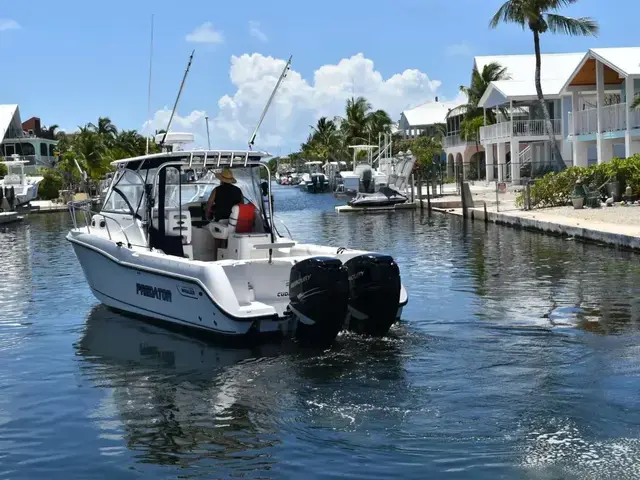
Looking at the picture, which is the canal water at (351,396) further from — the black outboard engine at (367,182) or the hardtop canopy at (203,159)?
the black outboard engine at (367,182)

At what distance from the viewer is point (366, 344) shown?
12.2 m

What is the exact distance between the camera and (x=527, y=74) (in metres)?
71.4

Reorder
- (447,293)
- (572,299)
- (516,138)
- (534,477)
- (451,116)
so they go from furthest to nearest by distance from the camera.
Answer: (451,116), (516,138), (447,293), (572,299), (534,477)

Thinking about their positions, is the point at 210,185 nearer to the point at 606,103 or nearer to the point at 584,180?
the point at 584,180

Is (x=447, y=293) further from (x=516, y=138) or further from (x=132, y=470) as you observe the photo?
(x=516, y=138)

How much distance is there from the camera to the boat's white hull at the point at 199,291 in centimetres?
1200

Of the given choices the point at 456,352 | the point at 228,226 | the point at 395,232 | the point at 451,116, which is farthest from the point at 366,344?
the point at 451,116

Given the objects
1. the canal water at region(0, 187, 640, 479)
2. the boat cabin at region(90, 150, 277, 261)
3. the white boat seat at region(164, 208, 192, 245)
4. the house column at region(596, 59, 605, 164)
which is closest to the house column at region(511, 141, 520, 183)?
the house column at region(596, 59, 605, 164)

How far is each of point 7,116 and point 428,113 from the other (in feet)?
142

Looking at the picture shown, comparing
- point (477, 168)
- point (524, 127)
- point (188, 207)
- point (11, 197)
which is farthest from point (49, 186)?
point (188, 207)

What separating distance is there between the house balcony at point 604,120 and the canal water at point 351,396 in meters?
23.2

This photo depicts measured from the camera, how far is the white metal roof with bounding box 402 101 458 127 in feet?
316

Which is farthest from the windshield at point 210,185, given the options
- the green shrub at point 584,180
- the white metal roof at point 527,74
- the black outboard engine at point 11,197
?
the black outboard engine at point 11,197

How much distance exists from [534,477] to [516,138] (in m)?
47.3
